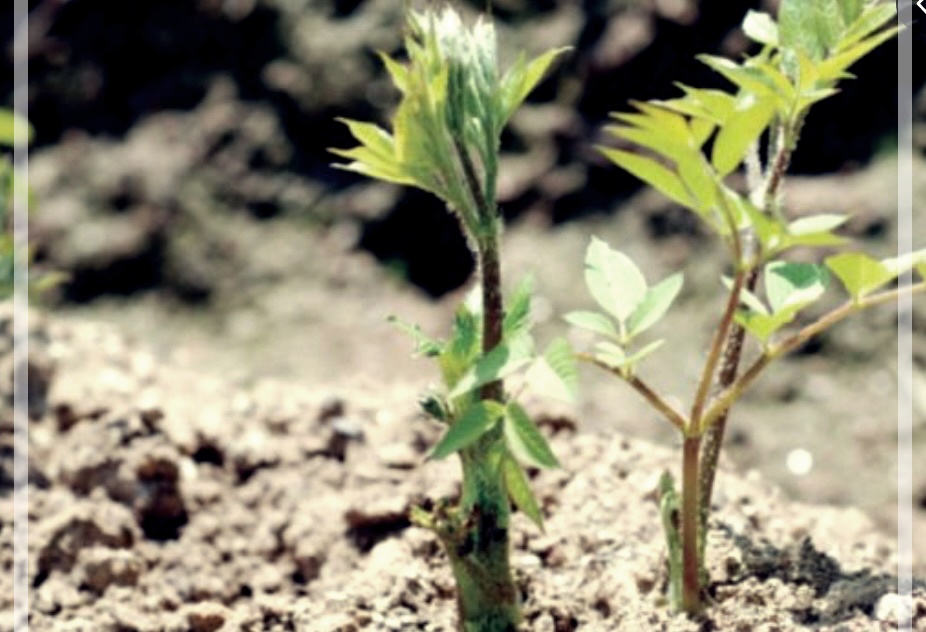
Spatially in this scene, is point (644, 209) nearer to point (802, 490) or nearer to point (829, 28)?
point (802, 490)

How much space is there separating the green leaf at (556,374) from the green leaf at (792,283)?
19cm

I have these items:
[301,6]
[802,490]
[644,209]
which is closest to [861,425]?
[802,490]

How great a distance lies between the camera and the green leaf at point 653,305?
140 cm

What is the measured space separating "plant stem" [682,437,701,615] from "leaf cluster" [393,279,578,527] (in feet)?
0.45

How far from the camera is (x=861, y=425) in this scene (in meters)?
2.58

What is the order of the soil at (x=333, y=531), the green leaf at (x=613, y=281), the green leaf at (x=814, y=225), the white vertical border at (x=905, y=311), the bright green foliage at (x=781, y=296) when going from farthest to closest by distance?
the white vertical border at (x=905, y=311) < the soil at (x=333, y=531) < the green leaf at (x=613, y=281) < the bright green foliage at (x=781, y=296) < the green leaf at (x=814, y=225)

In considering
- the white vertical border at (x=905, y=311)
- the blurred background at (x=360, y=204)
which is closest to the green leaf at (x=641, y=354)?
the white vertical border at (x=905, y=311)

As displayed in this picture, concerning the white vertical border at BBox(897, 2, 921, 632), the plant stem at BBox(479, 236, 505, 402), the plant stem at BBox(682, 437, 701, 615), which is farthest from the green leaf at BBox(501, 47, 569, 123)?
the white vertical border at BBox(897, 2, 921, 632)

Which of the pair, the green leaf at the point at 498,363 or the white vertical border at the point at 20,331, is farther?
the white vertical border at the point at 20,331

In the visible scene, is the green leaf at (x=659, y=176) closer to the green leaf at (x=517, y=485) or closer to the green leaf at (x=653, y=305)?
the green leaf at (x=653, y=305)

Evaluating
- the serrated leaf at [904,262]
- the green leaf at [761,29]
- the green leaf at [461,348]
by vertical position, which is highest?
the green leaf at [761,29]

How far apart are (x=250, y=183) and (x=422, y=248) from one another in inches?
16.7

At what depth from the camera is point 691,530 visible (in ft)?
4.91

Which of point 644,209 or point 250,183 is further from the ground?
point 250,183
